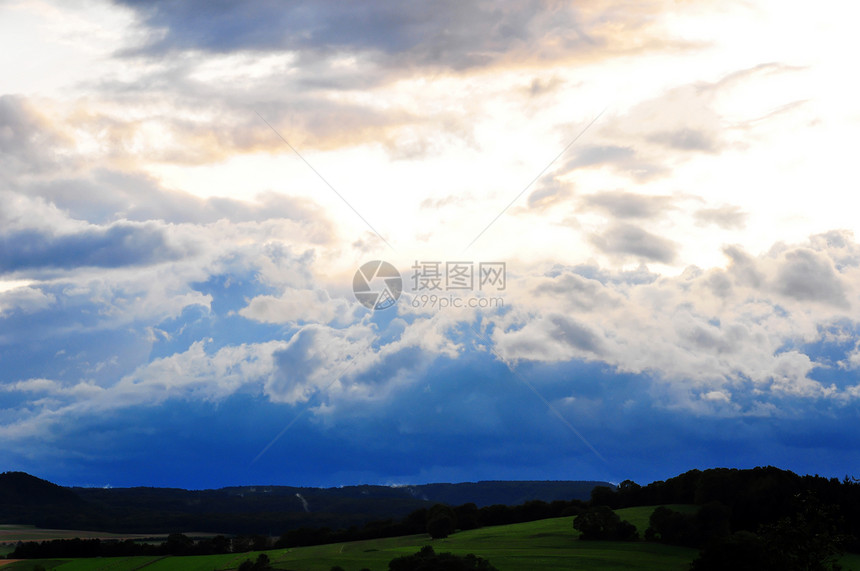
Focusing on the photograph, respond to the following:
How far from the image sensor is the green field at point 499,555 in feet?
276

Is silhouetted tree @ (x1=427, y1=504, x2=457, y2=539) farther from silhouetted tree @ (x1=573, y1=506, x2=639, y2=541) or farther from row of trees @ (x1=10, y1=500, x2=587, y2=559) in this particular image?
silhouetted tree @ (x1=573, y1=506, x2=639, y2=541)

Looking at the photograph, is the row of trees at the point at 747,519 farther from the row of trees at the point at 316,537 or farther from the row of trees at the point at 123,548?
the row of trees at the point at 123,548

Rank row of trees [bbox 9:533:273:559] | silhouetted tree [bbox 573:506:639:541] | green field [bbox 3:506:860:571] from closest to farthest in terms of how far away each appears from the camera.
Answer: green field [bbox 3:506:860:571], silhouetted tree [bbox 573:506:639:541], row of trees [bbox 9:533:273:559]

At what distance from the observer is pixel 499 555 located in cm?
8950

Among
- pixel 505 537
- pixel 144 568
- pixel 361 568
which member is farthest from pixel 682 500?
pixel 144 568

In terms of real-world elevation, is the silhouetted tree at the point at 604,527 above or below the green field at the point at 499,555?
above

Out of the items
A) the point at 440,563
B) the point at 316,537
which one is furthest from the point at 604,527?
the point at 316,537

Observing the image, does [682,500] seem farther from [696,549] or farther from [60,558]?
[60,558]

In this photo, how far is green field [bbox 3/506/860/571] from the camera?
84000 millimetres

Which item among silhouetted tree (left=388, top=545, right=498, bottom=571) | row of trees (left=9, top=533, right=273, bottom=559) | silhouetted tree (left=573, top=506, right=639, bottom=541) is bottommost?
row of trees (left=9, top=533, right=273, bottom=559)

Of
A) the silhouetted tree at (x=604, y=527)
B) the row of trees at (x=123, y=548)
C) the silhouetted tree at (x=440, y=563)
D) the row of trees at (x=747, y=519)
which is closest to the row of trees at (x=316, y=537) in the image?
the row of trees at (x=123, y=548)

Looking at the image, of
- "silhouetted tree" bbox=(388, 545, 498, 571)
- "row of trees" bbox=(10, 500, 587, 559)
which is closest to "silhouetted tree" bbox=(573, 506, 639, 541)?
"row of trees" bbox=(10, 500, 587, 559)

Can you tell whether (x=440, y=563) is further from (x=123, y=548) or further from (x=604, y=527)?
(x=123, y=548)

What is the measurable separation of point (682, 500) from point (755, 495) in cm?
2212
